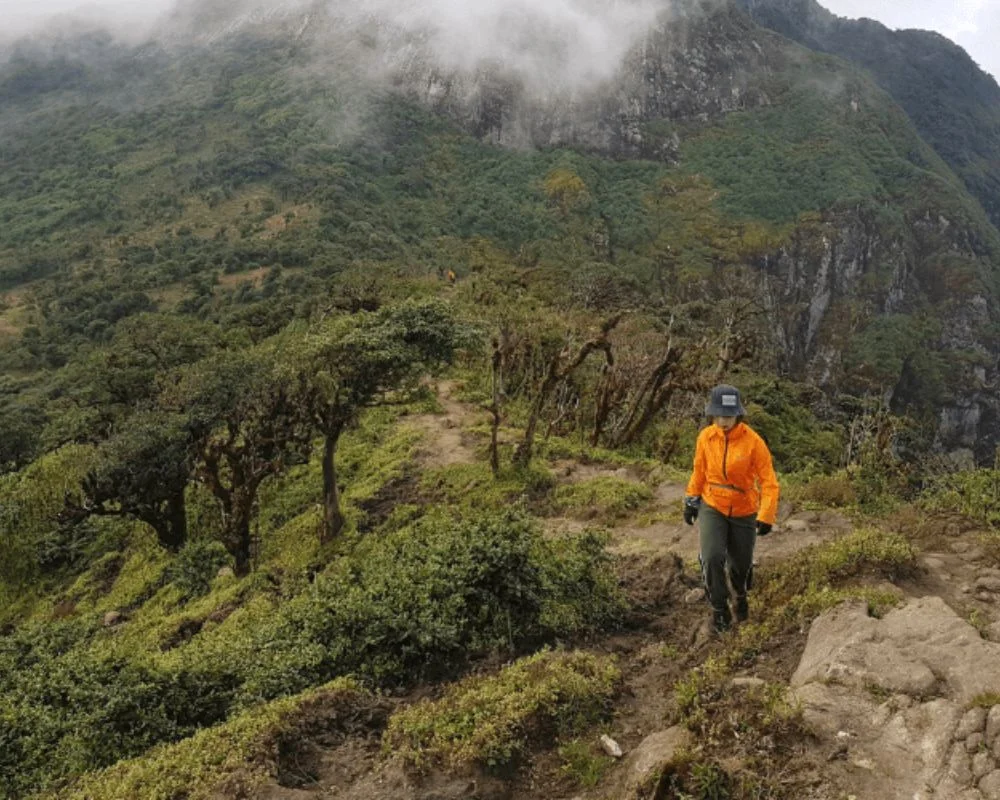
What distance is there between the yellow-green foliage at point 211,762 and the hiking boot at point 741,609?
366cm

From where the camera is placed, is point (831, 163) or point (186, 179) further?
point (831, 163)

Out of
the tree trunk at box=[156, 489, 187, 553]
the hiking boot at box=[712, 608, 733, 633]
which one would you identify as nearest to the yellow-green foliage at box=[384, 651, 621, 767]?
the hiking boot at box=[712, 608, 733, 633]

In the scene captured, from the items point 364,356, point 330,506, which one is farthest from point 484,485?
point 364,356

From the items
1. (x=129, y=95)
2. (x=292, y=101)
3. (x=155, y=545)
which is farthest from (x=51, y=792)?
(x=129, y=95)

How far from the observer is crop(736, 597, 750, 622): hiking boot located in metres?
6.71

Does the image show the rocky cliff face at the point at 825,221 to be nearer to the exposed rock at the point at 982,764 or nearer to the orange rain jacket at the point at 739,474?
the orange rain jacket at the point at 739,474

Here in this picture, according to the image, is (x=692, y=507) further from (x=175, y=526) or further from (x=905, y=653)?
(x=175, y=526)

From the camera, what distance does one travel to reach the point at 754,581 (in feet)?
24.7

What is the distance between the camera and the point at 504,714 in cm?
539

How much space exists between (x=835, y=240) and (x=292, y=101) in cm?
8768

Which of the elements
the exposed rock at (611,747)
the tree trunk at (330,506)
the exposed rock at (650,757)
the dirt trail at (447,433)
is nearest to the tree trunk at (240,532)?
the tree trunk at (330,506)

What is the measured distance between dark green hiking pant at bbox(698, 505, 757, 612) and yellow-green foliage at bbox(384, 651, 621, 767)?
123 centimetres

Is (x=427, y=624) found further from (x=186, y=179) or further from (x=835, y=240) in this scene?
(x=835, y=240)

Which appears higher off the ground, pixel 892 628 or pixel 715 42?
pixel 715 42
